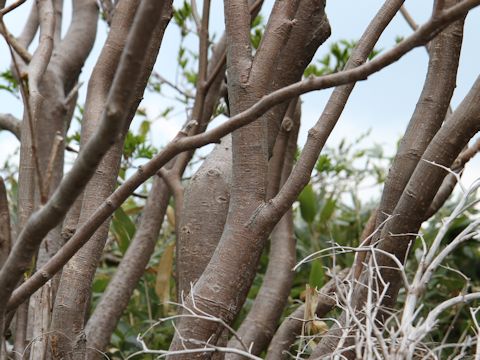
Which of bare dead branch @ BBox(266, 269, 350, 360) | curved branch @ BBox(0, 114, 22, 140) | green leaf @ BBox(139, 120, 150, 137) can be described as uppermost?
green leaf @ BBox(139, 120, 150, 137)

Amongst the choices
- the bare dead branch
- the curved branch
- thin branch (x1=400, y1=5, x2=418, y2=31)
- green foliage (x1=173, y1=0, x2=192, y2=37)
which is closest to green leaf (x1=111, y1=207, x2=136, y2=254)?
the curved branch

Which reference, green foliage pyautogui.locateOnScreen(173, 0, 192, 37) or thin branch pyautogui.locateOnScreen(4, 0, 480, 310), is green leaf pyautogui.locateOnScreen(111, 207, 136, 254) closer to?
green foliage pyautogui.locateOnScreen(173, 0, 192, 37)

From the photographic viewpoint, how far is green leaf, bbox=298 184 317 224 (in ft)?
10.3

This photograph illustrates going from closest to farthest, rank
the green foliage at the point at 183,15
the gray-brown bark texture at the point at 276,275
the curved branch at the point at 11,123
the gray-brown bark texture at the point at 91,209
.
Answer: the gray-brown bark texture at the point at 91,209 → the gray-brown bark texture at the point at 276,275 → the curved branch at the point at 11,123 → the green foliage at the point at 183,15

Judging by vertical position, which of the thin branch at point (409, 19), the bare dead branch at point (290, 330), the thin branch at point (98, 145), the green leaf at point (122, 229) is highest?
the thin branch at point (409, 19)

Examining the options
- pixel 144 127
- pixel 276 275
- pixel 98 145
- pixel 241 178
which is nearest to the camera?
pixel 98 145

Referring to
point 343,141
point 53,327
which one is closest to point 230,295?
point 53,327

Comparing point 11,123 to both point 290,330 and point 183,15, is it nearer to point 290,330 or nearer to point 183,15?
point 183,15

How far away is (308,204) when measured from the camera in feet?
10.5

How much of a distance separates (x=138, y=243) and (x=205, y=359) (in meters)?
0.91

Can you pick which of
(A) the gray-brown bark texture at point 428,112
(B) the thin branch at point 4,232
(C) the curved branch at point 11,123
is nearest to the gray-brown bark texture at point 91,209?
(B) the thin branch at point 4,232

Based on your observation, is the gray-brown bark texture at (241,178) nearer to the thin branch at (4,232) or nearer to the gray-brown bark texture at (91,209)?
the gray-brown bark texture at (91,209)

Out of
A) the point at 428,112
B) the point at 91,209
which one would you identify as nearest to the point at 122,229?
the point at 91,209

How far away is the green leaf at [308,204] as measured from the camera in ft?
10.3
